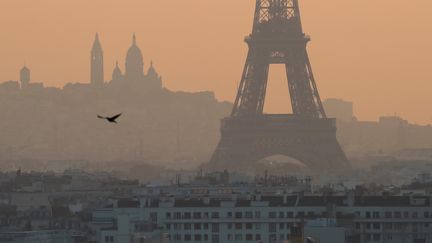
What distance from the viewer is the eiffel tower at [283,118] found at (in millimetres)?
144625

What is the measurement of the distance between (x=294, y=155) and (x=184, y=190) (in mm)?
44611

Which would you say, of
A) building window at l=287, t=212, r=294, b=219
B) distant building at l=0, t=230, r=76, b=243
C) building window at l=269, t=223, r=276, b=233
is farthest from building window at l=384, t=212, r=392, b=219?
distant building at l=0, t=230, r=76, b=243

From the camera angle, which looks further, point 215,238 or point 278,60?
point 278,60

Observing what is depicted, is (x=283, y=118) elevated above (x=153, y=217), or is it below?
above

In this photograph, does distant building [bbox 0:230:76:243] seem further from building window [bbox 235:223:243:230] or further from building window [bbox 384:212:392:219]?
building window [bbox 384:212:392:219]

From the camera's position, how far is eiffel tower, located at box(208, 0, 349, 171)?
14462 centimetres

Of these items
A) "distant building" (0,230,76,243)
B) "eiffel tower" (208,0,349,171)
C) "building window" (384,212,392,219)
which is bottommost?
"distant building" (0,230,76,243)

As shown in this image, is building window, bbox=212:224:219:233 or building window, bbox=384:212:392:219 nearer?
building window, bbox=384:212:392:219

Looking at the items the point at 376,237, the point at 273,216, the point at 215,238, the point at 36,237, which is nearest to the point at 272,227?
the point at 273,216

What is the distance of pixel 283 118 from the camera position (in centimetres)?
14800

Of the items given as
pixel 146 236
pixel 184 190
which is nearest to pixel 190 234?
pixel 146 236

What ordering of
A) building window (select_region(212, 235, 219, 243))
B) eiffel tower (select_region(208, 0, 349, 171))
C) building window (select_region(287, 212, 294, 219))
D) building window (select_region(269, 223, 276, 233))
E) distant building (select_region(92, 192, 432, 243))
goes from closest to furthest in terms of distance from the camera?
distant building (select_region(92, 192, 432, 243)), building window (select_region(212, 235, 219, 243)), building window (select_region(269, 223, 276, 233)), building window (select_region(287, 212, 294, 219)), eiffel tower (select_region(208, 0, 349, 171))

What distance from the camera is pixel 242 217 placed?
83312 millimetres

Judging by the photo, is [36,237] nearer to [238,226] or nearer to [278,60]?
[238,226]
